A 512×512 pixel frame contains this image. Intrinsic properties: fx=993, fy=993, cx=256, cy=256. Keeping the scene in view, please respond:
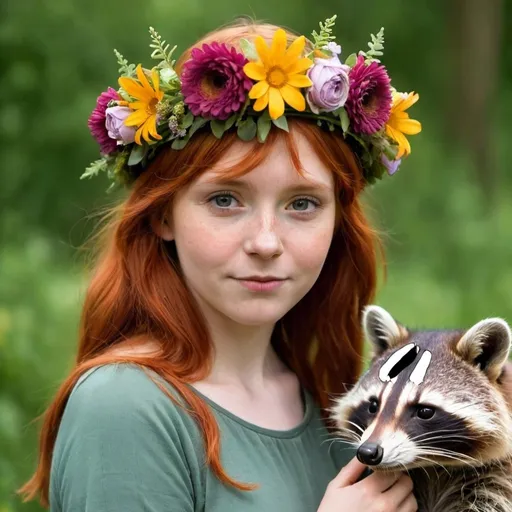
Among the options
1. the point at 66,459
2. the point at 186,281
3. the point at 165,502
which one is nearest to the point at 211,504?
the point at 165,502

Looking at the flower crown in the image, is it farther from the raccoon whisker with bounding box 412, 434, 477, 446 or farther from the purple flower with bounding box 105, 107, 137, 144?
the raccoon whisker with bounding box 412, 434, 477, 446

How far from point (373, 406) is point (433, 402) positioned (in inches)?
6.2

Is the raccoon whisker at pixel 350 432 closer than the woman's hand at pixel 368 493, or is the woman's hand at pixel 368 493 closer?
the woman's hand at pixel 368 493

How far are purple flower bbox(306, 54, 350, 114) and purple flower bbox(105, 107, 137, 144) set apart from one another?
0.46 m

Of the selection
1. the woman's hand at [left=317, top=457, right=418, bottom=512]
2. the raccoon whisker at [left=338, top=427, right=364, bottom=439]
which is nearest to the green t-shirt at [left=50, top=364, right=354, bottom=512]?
the woman's hand at [left=317, top=457, right=418, bottom=512]

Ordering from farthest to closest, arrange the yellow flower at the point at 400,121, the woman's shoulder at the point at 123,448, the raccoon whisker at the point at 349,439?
the yellow flower at the point at 400,121 → the raccoon whisker at the point at 349,439 → the woman's shoulder at the point at 123,448

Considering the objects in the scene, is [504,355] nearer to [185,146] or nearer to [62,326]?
[185,146]

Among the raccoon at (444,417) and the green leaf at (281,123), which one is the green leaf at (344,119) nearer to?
the green leaf at (281,123)

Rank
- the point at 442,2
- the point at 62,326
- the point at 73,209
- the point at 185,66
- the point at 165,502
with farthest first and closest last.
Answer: the point at 442,2
the point at 73,209
the point at 62,326
the point at 185,66
the point at 165,502

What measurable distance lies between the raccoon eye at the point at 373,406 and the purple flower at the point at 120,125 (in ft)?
2.97

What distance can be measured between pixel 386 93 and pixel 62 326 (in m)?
3.22

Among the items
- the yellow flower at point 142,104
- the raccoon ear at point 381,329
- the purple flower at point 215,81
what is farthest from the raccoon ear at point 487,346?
the yellow flower at point 142,104

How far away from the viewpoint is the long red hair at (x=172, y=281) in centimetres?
243

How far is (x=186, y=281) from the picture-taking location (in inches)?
104
